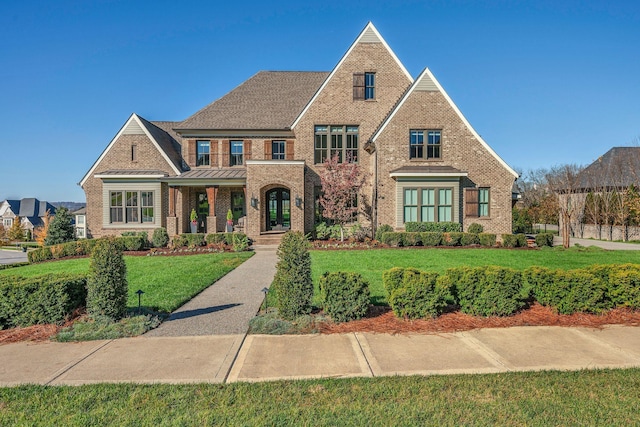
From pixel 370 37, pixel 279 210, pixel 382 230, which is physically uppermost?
pixel 370 37

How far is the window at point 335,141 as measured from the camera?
21.3m

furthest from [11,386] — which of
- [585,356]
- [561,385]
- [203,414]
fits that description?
[585,356]

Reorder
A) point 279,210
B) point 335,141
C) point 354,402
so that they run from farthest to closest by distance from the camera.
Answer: point 279,210, point 335,141, point 354,402

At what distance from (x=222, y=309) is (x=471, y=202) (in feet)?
54.2

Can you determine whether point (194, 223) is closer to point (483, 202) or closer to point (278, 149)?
point (278, 149)

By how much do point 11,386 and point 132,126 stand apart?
2053 cm

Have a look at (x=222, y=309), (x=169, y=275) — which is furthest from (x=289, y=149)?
(x=222, y=309)

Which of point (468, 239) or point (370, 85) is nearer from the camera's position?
point (468, 239)

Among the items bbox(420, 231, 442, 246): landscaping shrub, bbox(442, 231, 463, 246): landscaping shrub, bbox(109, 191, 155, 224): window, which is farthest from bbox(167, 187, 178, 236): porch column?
Result: bbox(442, 231, 463, 246): landscaping shrub

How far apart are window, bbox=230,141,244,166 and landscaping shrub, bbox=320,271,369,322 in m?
17.8

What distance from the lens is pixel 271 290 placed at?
8.95 metres

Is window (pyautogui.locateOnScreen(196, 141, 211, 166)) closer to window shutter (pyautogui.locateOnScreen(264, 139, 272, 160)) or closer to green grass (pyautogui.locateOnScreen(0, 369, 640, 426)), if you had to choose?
window shutter (pyautogui.locateOnScreen(264, 139, 272, 160))

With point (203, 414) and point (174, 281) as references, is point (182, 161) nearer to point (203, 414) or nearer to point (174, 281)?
point (174, 281)

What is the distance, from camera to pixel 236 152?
74.3 ft
